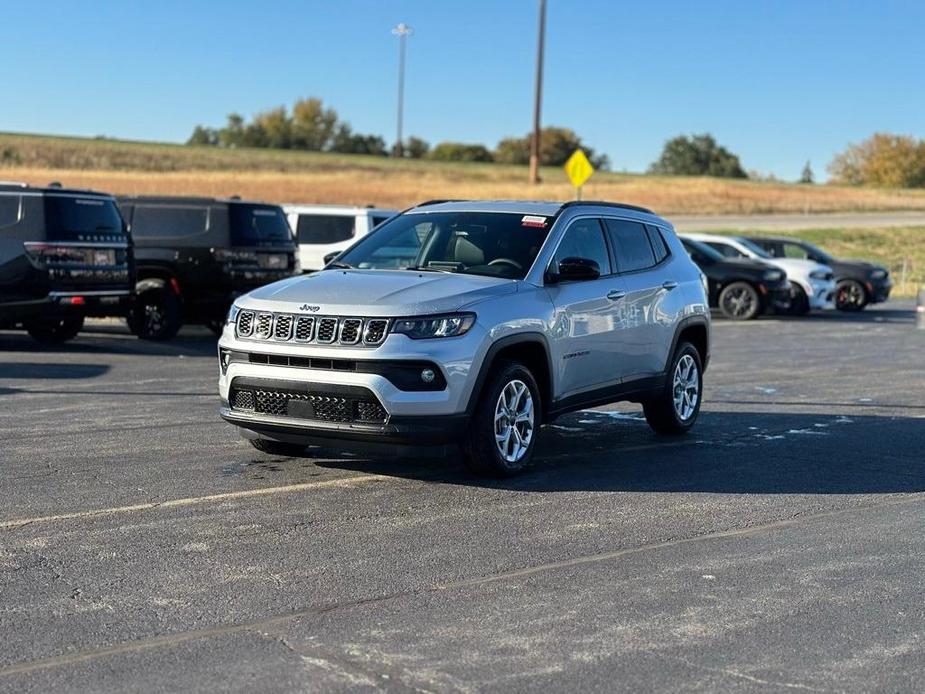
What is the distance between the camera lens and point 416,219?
9.46 meters

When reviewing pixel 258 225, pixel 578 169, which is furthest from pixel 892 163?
pixel 258 225

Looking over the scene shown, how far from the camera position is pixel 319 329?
25.5ft

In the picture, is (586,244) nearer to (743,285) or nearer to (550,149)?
(743,285)

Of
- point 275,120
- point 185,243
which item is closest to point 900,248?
point 185,243

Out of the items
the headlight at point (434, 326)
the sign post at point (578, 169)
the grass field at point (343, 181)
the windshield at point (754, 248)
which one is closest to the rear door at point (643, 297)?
the headlight at point (434, 326)

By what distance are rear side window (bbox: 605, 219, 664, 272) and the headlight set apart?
222cm

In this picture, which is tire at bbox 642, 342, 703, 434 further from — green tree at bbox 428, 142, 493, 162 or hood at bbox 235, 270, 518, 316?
green tree at bbox 428, 142, 493, 162

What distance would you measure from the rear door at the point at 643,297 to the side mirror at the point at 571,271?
2.72 feet

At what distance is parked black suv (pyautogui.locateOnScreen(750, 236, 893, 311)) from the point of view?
1094 inches

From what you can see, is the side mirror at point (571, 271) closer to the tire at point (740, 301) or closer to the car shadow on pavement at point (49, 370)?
the car shadow on pavement at point (49, 370)

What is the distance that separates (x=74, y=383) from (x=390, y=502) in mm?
6363

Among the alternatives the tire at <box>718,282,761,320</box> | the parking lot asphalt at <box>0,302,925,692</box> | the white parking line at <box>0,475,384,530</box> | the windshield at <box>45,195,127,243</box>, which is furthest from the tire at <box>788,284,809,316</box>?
the white parking line at <box>0,475,384,530</box>

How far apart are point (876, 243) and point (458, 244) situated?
45.9 meters

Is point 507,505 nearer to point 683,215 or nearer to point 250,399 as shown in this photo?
point 250,399
